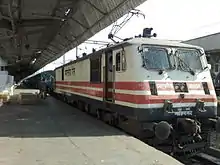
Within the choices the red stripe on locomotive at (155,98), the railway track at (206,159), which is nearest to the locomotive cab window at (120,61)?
the red stripe on locomotive at (155,98)

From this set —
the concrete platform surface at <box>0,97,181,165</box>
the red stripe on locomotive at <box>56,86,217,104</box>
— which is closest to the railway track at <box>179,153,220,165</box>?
the red stripe on locomotive at <box>56,86,217,104</box>

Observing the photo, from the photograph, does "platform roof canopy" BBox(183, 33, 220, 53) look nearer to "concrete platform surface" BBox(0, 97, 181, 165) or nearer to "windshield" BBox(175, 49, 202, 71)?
"windshield" BBox(175, 49, 202, 71)

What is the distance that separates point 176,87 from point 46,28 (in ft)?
53.2

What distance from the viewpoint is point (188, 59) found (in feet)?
40.4

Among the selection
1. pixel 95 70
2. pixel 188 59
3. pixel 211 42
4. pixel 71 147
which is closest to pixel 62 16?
pixel 95 70

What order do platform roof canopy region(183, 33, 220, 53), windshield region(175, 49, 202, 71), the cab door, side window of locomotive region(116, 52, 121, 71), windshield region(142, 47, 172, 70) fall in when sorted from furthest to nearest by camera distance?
1. platform roof canopy region(183, 33, 220, 53)
2. the cab door
3. side window of locomotive region(116, 52, 121, 71)
4. windshield region(175, 49, 202, 71)
5. windshield region(142, 47, 172, 70)

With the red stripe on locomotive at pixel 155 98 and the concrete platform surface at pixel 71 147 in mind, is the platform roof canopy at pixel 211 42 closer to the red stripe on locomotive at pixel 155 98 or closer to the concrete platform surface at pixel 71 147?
the red stripe on locomotive at pixel 155 98

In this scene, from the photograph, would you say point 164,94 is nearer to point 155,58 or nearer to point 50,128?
point 155,58

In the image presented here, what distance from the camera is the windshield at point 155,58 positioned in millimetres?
11523

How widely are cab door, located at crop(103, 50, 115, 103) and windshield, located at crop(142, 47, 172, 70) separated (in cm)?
180

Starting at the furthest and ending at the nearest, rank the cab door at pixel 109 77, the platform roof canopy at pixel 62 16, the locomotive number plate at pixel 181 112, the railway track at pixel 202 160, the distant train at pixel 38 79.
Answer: the distant train at pixel 38 79 < the platform roof canopy at pixel 62 16 < the cab door at pixel 109 77 < the railway track at pixel 202 160 < the locomotive number plate at pixel 181 112

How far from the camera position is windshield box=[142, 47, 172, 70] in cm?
1152

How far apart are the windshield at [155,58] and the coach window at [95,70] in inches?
138

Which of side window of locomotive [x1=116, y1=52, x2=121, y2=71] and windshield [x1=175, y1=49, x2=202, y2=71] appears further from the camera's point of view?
side window of locomotive [x1=116, y1=52, x2=121, y2=71]
